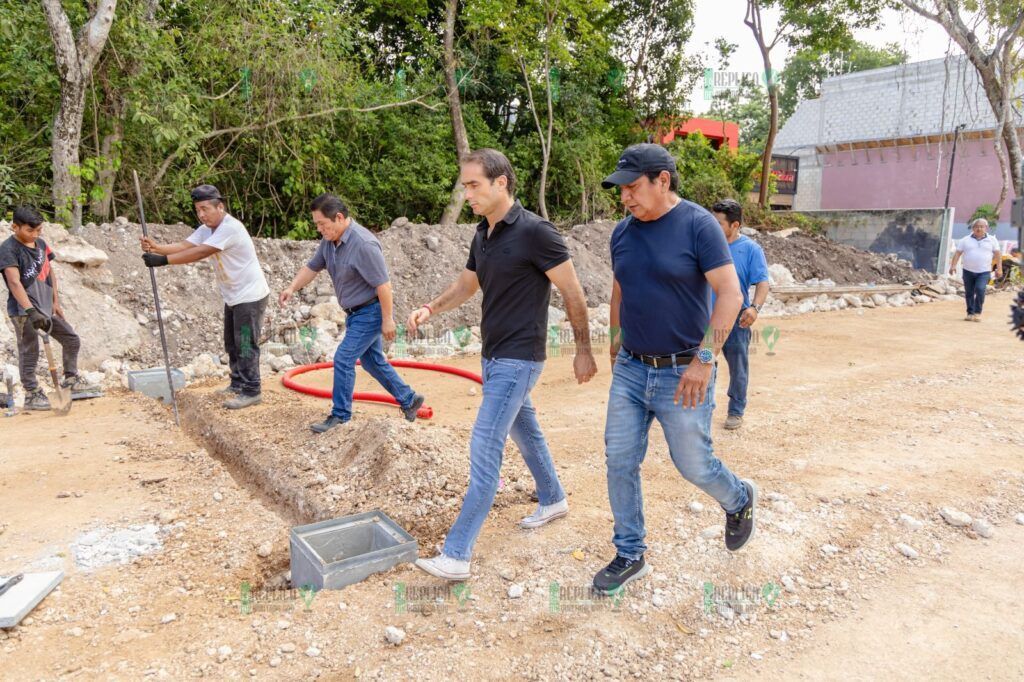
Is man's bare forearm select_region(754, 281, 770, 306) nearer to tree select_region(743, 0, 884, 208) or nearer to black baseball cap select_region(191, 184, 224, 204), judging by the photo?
black baseball cap select_region(191, 184, 224, 204)

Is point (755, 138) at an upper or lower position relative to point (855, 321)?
upper

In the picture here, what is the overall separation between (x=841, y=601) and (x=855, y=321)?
11.0m

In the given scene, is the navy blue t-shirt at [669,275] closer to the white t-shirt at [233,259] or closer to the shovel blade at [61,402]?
the white t-shirt at [233,259]

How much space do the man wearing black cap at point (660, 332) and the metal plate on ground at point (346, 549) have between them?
1.03 metres

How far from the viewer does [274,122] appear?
12625mm

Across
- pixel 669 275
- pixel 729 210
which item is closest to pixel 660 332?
pixel 669 275

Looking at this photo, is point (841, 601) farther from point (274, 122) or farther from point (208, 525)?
point (274, 122)

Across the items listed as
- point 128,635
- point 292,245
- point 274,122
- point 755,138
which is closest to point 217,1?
point 274,122

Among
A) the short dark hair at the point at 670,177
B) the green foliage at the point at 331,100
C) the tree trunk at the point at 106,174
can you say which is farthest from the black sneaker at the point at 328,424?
the tree trunk at the point at 106,174

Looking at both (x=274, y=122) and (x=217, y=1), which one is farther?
(x=274, y=122)

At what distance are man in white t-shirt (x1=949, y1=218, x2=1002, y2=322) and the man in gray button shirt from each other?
10.4 meters

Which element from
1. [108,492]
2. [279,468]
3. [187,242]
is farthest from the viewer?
[187,242]

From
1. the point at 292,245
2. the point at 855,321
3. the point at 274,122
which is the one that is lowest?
the point at 855,321

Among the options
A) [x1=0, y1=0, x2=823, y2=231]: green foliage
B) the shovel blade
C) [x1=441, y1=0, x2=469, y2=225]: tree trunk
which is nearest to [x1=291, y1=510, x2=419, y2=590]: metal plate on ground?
the shovel blade
